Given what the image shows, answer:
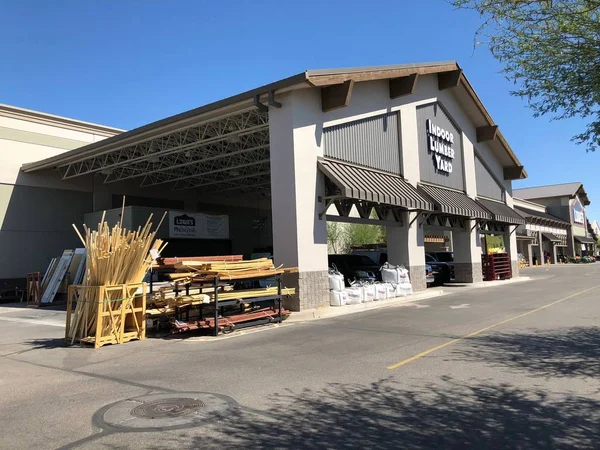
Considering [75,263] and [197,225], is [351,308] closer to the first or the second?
[75,263]

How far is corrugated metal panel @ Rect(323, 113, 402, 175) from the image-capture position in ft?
53.3

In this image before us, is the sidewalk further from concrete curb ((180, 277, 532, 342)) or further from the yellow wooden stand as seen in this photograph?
the yellow wooden stand

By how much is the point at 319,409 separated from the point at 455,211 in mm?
17448

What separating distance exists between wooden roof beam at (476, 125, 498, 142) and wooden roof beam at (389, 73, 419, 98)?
9.68 meters

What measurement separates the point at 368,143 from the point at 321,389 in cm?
1316

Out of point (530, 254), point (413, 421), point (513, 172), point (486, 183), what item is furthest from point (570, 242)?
point (413, 421)

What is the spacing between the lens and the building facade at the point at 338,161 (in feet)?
47.7

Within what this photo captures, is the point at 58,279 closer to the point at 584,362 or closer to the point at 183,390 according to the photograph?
the point at 183,390

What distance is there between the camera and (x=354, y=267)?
2128 cm

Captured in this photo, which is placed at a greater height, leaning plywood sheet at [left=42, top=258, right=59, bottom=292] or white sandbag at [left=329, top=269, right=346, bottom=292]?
leaning plywood sheet at [left=42, top=258, right=59, bottom=292]

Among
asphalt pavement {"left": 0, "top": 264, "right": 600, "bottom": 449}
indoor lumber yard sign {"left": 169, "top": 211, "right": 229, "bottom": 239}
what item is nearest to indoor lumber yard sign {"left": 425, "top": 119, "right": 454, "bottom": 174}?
asphalt pavement {"left": 0, "top": 264, "right": 600, "bottom": 449}

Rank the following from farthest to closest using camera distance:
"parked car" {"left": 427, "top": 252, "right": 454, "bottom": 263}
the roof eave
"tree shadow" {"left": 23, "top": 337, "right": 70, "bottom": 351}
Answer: "parked car" {"left": 427, "top": 252, "right": 454, "bottom": 263}
the roof eave
"tree shadow" {"left": 23, "top": 337, "right": 70, "bottom": 351}

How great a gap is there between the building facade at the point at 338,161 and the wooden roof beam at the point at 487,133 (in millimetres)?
61

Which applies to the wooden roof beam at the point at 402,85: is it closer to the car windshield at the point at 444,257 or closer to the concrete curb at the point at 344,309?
the concrete curb at the point at 344,309
